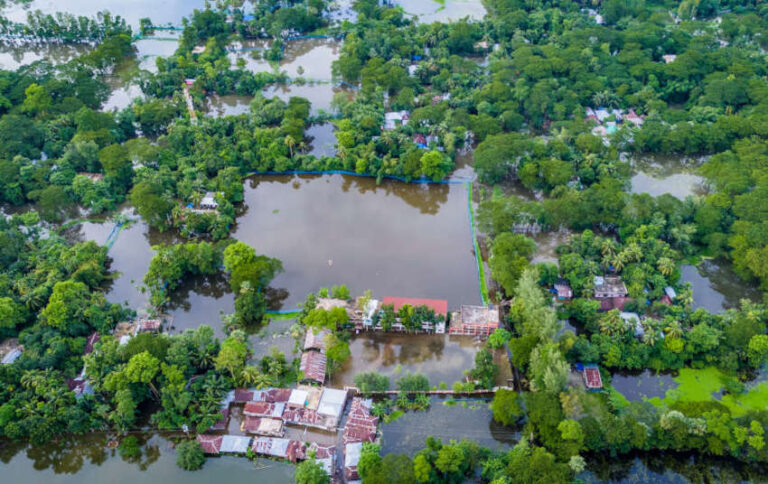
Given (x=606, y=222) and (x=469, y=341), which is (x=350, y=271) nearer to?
(x=469, y=341)

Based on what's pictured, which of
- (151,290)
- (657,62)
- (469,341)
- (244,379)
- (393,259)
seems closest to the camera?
(244,379)

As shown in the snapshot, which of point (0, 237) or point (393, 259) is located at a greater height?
point (0, 237)

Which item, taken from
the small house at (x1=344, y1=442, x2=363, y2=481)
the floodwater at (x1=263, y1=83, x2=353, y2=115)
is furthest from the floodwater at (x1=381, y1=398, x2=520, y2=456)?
the floodwater at (x1=263, y1=83, x2=353, y2=115)

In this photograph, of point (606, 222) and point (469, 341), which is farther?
point (606, 222)

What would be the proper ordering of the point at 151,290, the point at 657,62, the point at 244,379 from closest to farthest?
the point at 244,379 → the point at 151,290 → the point at 657,62

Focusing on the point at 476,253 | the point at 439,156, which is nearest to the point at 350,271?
the point at 476,253

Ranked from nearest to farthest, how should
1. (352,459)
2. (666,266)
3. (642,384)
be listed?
(352,459) → (642,384) → (666,266)

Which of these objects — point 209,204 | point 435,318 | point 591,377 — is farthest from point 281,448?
point 209,204

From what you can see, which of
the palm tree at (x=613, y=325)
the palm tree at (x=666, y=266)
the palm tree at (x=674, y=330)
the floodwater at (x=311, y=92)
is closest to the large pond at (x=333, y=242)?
the palm tree at (x=613, y=325)

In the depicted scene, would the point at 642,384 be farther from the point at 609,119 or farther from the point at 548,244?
the point at 609,119
